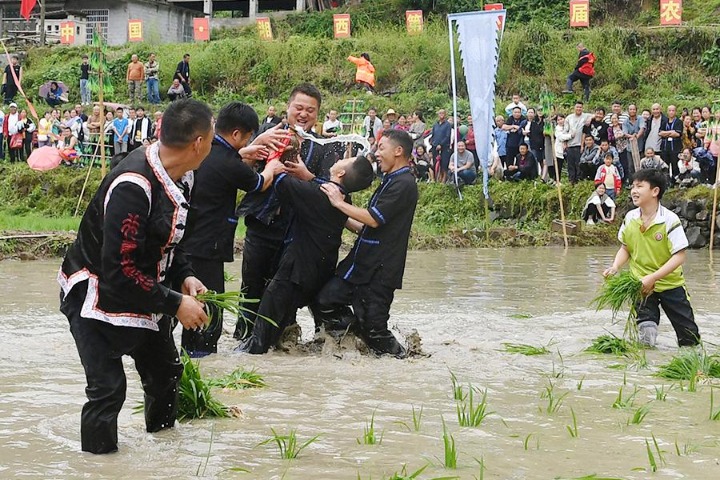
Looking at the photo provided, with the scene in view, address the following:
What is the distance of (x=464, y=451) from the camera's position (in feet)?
16.3

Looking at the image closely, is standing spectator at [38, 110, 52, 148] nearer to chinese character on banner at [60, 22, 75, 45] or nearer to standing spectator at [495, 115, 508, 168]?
standing spectator at [495, 115, 508, 168]

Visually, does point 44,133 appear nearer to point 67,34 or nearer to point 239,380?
point 67,34

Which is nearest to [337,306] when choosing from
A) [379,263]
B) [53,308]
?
[379,263]

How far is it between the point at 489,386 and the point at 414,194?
1.65m

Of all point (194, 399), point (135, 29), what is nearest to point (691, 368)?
point (194, 399)

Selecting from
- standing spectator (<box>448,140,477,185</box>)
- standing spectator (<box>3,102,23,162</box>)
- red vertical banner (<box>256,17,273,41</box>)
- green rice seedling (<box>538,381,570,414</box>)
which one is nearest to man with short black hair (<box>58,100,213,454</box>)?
green rice seedling (<box>538,381,570,414</box>)

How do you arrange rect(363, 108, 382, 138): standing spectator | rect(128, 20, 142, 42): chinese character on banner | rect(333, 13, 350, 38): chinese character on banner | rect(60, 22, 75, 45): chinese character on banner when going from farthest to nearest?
rect(60, 22, 75, 45): chinese character on banner → rect(128, 20, 142, 42): chinese character on banner → rect(333, 13, 350, 38): chinese character on banner → rect(363, 108, 382, 138): standing spectator

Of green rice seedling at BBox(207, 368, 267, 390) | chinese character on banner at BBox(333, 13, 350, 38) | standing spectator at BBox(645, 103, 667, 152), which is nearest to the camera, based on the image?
green rice seedling at BBox(207, 368, 267, 390)

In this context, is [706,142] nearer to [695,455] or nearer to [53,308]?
[53,308]

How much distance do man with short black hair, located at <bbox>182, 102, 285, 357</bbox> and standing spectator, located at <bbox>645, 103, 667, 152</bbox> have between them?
13.2 m

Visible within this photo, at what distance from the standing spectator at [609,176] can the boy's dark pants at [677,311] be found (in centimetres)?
1136

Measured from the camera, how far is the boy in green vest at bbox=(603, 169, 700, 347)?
26.6 ft

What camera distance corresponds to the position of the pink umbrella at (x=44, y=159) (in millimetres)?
22531

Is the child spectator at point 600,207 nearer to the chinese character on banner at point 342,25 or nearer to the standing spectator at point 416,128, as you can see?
the standing spectator at point 416,128
